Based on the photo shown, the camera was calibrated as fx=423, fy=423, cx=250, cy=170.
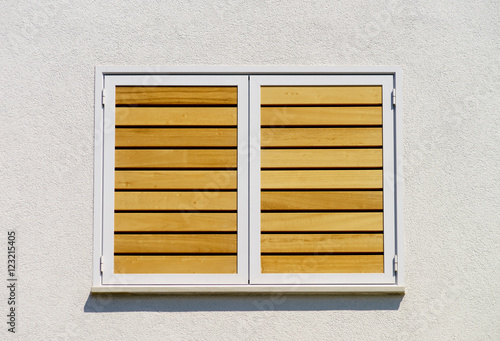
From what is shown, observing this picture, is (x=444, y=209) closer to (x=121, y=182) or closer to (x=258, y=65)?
(x=258, y=65)

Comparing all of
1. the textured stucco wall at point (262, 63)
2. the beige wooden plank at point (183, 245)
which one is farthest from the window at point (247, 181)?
the textured stucco wall at point (262, 63)

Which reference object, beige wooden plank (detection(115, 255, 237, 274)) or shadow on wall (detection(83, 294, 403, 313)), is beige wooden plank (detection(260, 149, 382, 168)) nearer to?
beige wooden plank (detection(115, 255, 237, 274))

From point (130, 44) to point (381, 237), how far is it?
2895 mm

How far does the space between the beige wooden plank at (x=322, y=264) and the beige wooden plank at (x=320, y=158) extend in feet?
2.72

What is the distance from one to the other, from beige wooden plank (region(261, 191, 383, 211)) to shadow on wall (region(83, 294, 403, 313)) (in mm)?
798

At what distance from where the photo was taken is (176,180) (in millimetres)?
3836

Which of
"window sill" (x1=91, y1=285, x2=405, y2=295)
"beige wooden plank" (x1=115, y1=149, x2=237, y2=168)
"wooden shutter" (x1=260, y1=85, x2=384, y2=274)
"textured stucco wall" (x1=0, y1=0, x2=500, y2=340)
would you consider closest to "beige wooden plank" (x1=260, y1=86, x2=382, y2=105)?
"wooden shutter" (x1=260, y1=85, x2=384, y2=274)

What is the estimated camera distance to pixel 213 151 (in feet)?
12.6

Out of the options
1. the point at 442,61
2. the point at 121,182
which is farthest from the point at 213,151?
the point at 442,61

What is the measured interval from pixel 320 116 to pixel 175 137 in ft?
4.40

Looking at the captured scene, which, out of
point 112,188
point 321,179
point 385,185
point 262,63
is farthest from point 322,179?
point 112,188

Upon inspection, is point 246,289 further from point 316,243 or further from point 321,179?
point 321,179

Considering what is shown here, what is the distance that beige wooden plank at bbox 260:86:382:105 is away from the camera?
388 centimetres

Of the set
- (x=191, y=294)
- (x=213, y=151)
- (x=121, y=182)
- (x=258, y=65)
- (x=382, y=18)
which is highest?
(x=382, y=18)
